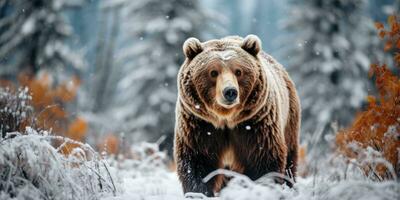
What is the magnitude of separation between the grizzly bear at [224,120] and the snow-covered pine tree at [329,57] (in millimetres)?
11159

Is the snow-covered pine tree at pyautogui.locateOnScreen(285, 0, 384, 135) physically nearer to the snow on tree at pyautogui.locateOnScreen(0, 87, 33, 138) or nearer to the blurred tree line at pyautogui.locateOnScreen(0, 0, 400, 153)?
the blurred tree line at pyautogui.locateOnScreen(0, 0, 400, 153)

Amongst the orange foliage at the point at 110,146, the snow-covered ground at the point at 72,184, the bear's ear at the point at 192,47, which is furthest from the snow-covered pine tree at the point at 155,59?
the snow-covered ground at the point at 72,184

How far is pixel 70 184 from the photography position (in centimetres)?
312

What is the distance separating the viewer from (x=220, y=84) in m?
3.96

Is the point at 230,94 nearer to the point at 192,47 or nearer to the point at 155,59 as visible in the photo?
the point at 192,47

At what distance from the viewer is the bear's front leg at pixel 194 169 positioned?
4168 mm

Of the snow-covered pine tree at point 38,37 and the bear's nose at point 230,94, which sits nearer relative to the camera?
the bear's nose at point 230,94

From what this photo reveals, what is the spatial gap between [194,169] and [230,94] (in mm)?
877

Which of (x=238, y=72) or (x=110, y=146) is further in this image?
(x=110, y=146)

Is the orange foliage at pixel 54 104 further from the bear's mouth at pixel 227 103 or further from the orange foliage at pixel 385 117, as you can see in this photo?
the orange foliage at pixel 385 117

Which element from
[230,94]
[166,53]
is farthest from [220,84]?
[166,53]

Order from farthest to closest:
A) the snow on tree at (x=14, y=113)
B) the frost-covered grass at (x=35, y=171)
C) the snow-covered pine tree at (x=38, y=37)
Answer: the snow-covered pine tree at (x=38, y=37), the snow on tree at (x=14, y=113), the frost-covered grass at (x=35, y=171)

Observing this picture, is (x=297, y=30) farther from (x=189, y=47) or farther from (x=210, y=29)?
(x=189, y=47)

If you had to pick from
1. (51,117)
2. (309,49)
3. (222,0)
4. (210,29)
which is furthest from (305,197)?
(222,0)
